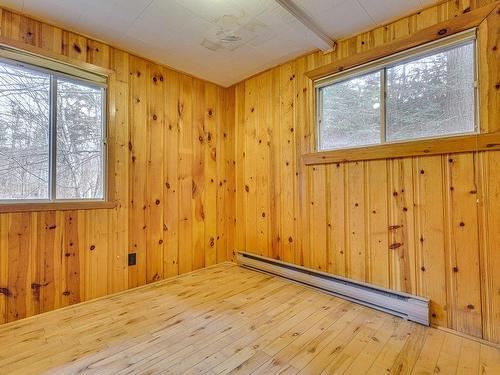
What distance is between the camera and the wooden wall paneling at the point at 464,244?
68.3 inches

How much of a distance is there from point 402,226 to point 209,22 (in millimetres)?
2336

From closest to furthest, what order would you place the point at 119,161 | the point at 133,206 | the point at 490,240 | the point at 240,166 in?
the point at 490,240, the point at 119,161, the point at 133,206, the point at 240,166

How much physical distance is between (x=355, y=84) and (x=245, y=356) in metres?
2.39

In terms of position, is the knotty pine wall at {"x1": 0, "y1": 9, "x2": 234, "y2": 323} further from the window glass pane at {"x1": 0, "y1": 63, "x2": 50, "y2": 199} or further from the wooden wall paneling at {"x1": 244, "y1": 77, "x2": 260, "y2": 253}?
the wooden wall paneling at {"x1": 244, "y1": 77, "x2": 260, "y2": 253}

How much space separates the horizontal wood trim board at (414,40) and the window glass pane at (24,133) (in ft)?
8.22

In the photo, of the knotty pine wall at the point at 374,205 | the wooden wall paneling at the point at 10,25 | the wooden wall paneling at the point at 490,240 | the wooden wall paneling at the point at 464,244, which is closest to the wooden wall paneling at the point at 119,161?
the wooden wall paneling at the point at 10,25

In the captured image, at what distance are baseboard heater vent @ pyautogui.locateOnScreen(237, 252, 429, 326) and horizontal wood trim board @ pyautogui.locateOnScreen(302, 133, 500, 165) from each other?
1107 mm

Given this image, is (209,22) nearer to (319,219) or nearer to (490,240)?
(319,219)

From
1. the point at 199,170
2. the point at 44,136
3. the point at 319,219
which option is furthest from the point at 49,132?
the point at 319,219

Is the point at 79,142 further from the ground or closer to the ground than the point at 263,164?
further from the ground

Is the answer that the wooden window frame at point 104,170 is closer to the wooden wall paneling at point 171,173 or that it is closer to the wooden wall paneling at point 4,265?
the wooden wall paneling at point 4,265

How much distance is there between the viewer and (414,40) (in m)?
1.97

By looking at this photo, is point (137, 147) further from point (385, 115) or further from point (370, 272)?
point (370, 272)

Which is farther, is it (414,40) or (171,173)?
(171,173)
